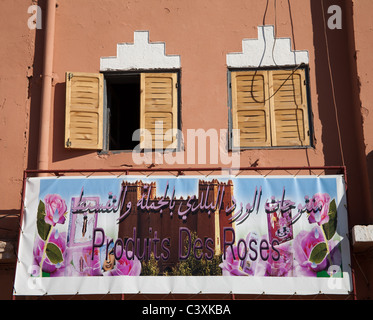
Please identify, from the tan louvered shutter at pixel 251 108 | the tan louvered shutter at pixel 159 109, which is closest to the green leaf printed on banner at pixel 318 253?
the tan louvered shutter at pixel 251 108

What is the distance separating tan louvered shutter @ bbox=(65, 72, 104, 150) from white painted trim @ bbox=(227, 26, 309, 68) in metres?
2.10

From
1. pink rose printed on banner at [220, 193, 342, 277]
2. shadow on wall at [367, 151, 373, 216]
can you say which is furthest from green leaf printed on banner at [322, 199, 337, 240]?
shadow on wall at [367, 151, 373, 216]

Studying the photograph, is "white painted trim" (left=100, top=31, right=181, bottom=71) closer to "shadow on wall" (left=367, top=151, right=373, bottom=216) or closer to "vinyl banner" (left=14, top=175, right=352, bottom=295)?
"vinyl banner" (left=14, top=175, right=352, bottom=295)

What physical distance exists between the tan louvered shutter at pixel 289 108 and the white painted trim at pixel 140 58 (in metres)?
1.56

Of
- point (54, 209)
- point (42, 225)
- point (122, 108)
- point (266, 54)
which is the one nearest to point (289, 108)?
point (266, 54)

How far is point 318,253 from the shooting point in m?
8.73

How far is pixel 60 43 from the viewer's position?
10.4 m

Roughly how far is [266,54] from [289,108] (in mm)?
933

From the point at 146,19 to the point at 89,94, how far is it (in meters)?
1.51

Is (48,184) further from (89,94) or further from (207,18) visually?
(207,18)

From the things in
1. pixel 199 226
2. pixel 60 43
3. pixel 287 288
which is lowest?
pixel 287 288

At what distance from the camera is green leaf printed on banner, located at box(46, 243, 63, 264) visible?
8.88 m

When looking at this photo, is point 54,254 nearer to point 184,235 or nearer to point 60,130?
point 184,235

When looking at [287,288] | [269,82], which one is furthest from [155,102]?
[287,288]
